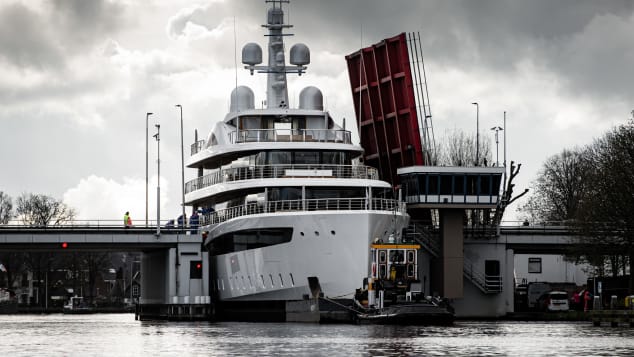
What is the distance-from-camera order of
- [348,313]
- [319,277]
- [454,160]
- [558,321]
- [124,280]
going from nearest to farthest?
[348,313], [319,277], [558,321], [454,160], [124,280]

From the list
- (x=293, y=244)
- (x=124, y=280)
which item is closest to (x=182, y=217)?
(x=293, y=244)

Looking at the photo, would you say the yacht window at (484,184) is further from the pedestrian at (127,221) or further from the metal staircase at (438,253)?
the pedestrian at (127,221)

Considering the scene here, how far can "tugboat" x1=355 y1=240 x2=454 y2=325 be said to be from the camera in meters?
60.9

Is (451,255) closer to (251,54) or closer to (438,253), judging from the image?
(438,253)

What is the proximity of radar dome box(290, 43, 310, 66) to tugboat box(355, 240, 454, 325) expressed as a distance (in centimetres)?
1868

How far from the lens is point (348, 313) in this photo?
65750 mm

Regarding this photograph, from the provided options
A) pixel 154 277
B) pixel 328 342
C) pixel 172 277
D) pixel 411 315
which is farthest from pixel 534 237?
pixel 328 342

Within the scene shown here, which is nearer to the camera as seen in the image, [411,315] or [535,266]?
[411,315]

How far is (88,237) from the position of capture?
78.8 metres

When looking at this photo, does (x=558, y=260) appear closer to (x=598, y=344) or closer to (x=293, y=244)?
(x=293, y=244)

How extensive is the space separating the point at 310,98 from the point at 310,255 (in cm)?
1488

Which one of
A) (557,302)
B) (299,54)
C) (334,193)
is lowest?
(557,302)

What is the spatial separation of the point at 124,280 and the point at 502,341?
153254mm

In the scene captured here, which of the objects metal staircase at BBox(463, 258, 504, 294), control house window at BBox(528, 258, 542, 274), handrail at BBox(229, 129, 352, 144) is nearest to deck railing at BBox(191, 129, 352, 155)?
handrail at BBox(229, 129, 352, 144)
